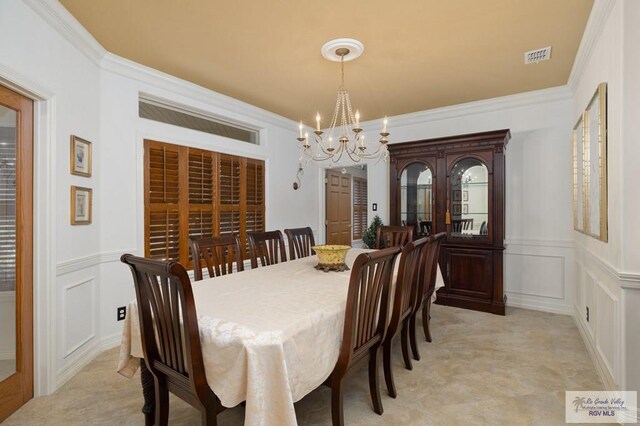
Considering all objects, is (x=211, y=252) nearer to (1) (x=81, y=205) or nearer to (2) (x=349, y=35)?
(1) (x=81, y=205)

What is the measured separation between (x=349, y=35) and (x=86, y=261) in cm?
273

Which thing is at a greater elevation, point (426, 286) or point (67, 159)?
point (67, 159)

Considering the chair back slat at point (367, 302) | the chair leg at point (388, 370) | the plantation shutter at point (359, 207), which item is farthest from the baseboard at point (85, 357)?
the plantation shutter at point (359, 207)

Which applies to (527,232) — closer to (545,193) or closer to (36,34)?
(545,193)

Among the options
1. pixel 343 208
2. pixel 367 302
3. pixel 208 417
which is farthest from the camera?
pixel 343 208

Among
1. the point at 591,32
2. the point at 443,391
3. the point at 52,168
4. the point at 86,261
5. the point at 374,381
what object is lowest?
the point at 443,391

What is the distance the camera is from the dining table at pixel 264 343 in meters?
1.26

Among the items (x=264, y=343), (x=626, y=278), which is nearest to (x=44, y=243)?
(x=264, y=343)

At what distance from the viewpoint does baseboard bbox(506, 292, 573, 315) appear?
12.3 ft

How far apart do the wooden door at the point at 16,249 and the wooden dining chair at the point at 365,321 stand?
199 centimetres

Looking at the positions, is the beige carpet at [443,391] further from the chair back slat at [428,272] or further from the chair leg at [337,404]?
the chair back slat at [428,272]

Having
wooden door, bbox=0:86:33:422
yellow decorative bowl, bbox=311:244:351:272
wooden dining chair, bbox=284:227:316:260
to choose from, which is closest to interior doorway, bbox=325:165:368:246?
wooden dining chair, bbox=284:227:316:260

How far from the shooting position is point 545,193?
3.85 m

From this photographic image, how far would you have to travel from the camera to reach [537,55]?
2863 millimetres
